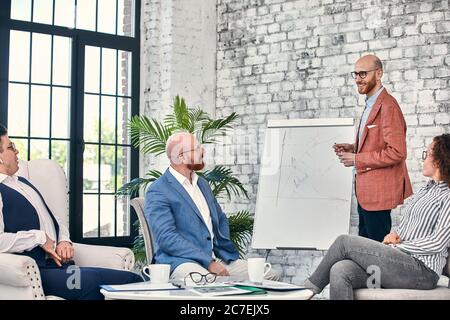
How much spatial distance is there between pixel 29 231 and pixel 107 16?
11.8 ft

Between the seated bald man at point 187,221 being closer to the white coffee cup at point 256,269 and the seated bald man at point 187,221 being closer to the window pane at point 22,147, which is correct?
the white coffee cup at point 256,269

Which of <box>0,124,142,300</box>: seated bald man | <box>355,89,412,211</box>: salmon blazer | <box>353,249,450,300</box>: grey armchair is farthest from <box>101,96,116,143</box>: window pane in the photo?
<box>353,249,450,300</box>: grey armchair

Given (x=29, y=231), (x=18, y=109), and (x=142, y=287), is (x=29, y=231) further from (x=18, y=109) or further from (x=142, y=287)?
(x=18, y=109)

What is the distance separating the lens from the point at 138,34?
25.1 ft

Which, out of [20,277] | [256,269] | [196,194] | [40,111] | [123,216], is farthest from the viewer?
[123,216]

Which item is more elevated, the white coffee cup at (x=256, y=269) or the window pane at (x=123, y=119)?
the window pane at (x=123, y=119)

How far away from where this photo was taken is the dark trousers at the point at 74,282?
405 centimetres

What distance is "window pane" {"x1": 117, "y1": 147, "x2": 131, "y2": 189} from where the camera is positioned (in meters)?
7.48

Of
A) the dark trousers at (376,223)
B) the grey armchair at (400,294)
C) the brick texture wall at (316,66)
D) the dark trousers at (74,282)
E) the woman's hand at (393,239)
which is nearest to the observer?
the grey armchair at (400,294)

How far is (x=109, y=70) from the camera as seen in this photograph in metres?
7.44

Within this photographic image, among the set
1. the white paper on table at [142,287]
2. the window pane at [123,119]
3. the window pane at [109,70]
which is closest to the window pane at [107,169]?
the window pane at [123,119]

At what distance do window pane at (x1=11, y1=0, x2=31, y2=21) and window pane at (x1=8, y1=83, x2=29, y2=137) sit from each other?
1.80ft

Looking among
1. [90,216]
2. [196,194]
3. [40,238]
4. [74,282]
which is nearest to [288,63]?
[90,216]

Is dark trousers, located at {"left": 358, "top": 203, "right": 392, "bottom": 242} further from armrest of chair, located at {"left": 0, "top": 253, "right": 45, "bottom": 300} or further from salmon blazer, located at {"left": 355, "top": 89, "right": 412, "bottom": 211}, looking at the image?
armrest of chair, located at {"left": 0, "top": 253, "right": 45, "bottom": 300}
